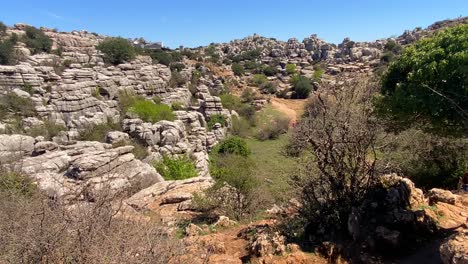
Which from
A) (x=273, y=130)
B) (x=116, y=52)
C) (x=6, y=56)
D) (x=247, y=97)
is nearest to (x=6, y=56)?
(x=6, y=56)

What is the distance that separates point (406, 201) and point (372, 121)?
7.25 ft

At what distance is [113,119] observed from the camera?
1055 inches

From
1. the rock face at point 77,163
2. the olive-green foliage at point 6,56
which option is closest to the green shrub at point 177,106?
the olive-green foliage at point 6,56

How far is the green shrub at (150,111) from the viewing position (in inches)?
1141

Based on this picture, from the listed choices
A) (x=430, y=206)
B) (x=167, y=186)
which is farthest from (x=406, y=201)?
(x=167, y=186)

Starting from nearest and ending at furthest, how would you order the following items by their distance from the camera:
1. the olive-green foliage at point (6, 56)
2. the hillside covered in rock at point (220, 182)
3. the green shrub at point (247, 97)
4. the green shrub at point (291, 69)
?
the hillside covered in rock at point (220, 182), the olive-green foliage at point (6, 56), the green shrub at point (247, 97), the green shrub at point (291, 69)

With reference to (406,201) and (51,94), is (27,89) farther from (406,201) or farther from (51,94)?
(406,201)

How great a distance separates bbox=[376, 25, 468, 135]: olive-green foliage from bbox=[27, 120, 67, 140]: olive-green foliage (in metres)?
20.2

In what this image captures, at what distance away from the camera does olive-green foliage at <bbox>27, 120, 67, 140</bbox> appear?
21688 mm

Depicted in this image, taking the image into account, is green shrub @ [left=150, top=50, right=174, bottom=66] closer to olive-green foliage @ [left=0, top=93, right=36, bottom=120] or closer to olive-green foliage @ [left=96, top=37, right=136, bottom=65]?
olive-green foliage @ [left=96, top=37, right=136, bottom=65]

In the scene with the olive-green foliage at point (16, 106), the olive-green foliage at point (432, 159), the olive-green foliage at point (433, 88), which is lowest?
the olive-green foliage at point (16, 106)

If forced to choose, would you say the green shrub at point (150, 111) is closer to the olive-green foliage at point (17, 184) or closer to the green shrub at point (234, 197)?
the olive-green foliage at point (17, 184)

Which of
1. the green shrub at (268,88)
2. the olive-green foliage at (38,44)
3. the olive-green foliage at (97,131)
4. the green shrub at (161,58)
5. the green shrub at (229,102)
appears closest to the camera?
the olive-green foliage at (97,131)

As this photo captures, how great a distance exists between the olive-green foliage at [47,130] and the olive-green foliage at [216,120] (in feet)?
40.5
